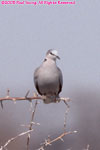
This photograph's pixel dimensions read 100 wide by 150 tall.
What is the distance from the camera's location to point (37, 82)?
884cm

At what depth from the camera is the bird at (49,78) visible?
28.3 ft

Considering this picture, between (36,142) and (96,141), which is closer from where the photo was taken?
(36,142)

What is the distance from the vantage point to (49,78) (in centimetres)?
859

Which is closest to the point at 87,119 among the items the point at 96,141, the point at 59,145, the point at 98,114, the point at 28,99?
the point at 98,114

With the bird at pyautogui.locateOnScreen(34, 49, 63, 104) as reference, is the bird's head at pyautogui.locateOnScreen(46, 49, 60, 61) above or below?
above

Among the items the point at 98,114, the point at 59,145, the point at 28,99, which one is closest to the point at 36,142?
the point at 59,145

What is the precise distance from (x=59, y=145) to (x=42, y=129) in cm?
184

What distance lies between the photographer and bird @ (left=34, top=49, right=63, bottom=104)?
8617mm

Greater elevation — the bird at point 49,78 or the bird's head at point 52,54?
the bird's head at point 52,54

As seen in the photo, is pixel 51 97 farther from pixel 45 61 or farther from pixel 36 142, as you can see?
pixel 36 142

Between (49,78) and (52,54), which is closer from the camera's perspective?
(49,78)

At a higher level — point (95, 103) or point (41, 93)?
point (41, 93)

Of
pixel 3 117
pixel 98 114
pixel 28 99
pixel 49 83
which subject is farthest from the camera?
pixel 98 114

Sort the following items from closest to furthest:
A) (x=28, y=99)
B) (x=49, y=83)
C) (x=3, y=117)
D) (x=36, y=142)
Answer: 1. (x=28, y=99)
2. (x=49, y=83)
3. (x=36, y=142)
4. (x=3, y=117)
